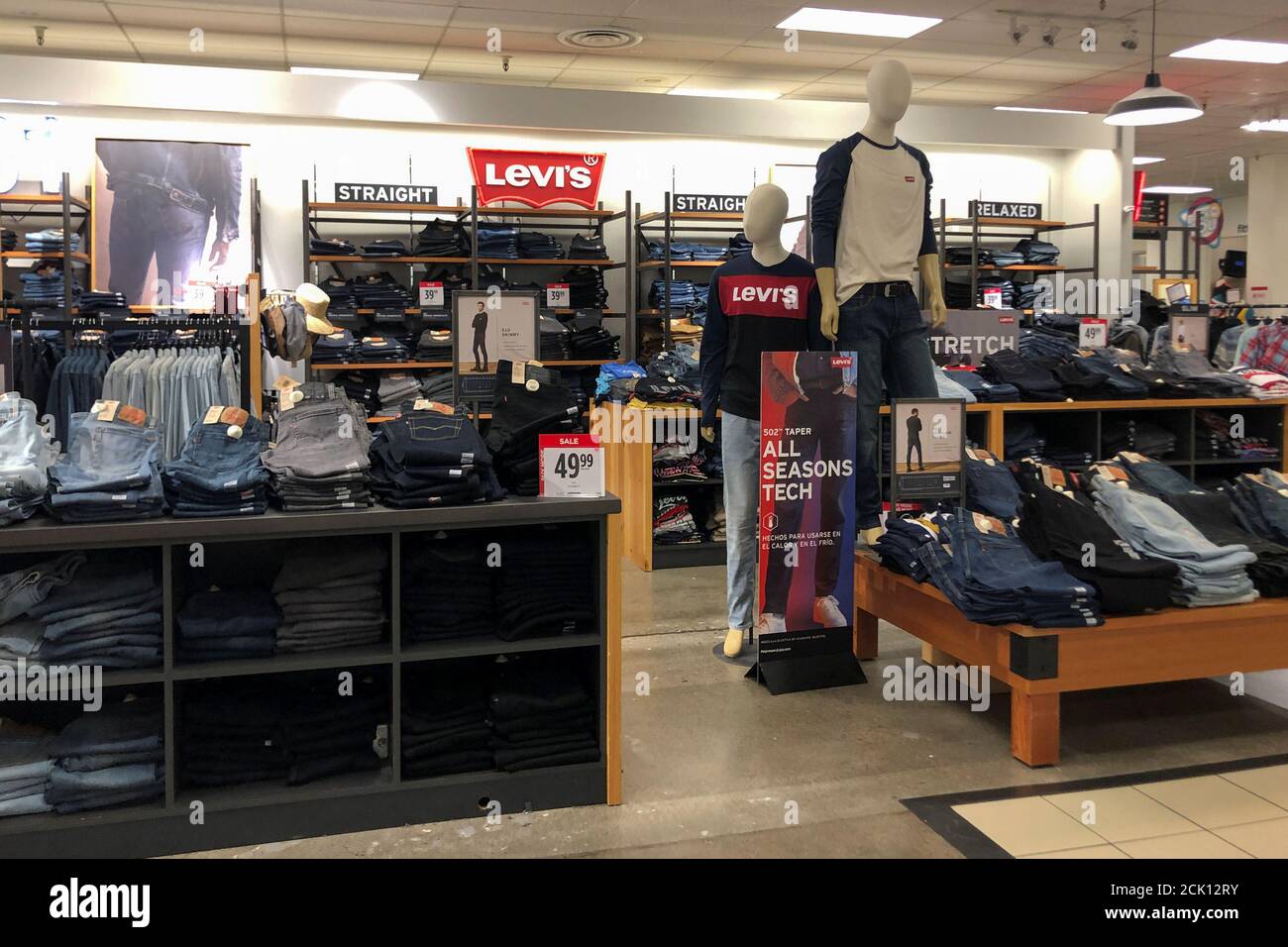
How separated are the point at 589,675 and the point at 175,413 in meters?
2.06

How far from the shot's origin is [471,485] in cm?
293

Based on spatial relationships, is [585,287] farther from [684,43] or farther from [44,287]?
[44,287]

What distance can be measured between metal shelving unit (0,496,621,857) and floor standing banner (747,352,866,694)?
1.02 metres

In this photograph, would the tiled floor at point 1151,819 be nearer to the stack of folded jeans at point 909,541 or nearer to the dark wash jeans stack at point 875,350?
the stack of folded jeans at point 909,541

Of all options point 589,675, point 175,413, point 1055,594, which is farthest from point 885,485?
point 175,413

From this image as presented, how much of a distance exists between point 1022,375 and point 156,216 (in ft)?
19.8

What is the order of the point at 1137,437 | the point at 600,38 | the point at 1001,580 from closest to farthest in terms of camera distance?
the point at 1001,580
the point at 1137,437
the point at 600,38

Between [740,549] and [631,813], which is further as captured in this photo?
[740,549]

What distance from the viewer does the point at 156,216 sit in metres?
7.77

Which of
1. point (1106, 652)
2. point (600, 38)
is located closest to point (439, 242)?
point (600, 38)

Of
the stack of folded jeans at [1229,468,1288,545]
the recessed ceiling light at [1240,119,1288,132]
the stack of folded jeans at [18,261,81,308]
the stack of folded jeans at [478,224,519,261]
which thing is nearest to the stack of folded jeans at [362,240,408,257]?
the stack of folded jeans at [478,224,519,261]

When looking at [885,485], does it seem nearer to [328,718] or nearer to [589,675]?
[589,675]

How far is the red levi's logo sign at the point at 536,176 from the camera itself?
327 inches

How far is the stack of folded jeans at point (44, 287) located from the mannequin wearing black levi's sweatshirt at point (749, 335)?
5.17 m
